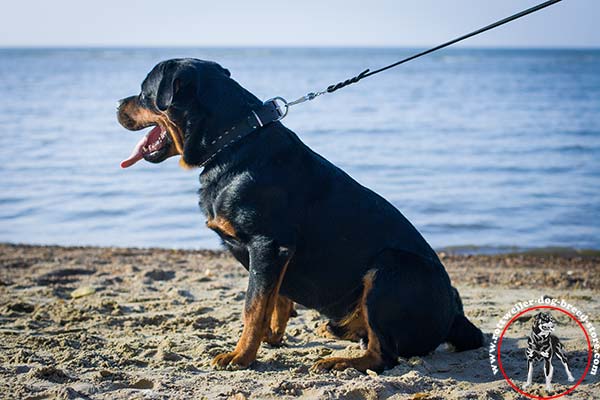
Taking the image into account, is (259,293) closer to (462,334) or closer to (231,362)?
(231,362)

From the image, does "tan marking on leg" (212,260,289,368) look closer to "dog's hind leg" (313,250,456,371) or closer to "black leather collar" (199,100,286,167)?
"dog's hind leg" (313,250,456,371)

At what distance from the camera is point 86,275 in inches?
292

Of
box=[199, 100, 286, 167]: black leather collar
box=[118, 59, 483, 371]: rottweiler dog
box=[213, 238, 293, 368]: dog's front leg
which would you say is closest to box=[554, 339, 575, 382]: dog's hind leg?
box=[118, 59, 483, 371]: rottweiler dog

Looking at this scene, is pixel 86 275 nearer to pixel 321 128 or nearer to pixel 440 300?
pixel 440 300

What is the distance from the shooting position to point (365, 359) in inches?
176

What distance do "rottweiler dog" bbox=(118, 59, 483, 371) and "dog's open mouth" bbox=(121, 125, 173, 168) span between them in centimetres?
3

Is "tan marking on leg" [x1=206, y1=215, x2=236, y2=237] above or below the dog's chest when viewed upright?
above

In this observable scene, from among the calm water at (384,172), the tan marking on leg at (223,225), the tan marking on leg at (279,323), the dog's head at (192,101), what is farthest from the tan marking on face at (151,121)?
the calm water at (384,172)

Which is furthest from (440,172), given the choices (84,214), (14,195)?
(14,195)

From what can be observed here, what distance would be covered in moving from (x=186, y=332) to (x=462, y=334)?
6.54ft

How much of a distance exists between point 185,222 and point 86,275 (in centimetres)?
321

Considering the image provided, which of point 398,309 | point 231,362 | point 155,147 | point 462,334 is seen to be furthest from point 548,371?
point 155,147

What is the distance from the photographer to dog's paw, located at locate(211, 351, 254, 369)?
4.48 meters

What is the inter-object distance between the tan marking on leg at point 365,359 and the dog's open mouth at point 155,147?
5.15 ft
